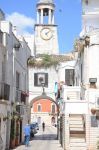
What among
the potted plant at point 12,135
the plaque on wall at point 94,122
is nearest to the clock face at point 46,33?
the potted plant at point 12,135

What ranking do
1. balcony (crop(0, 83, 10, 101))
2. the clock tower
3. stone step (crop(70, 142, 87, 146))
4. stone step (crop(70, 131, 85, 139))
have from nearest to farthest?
balcony (crop(0, 83, 10, 101)) < stone step (crop(70, 142, 87, 146)) < stone step (crop(70, 131, 85, 139)) < the clock tower

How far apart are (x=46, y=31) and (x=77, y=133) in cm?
3191

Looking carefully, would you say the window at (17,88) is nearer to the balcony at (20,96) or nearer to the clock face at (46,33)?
the balcony at (20,96)

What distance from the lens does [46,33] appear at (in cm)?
5969

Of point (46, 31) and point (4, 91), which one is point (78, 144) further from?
point (46, 31)

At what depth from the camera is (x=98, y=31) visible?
3011 centimetres

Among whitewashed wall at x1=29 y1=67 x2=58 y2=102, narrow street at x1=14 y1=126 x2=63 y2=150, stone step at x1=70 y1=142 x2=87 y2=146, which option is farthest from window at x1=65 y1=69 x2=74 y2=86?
stone step at x1=70 y1=142 x2=87 y2=146

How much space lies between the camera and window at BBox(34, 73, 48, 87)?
143 ft

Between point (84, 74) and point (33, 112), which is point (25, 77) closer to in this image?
point (84, 74)

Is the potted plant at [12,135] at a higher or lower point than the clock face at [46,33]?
lower

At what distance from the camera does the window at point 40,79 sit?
4372 cm

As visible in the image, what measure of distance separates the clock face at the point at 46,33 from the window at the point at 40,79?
631 inches

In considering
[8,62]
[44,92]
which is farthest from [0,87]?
[44,92]

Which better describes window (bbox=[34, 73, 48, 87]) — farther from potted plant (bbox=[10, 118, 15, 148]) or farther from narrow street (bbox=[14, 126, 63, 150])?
potted plant (bbox=[10, 118, 15, 148])
